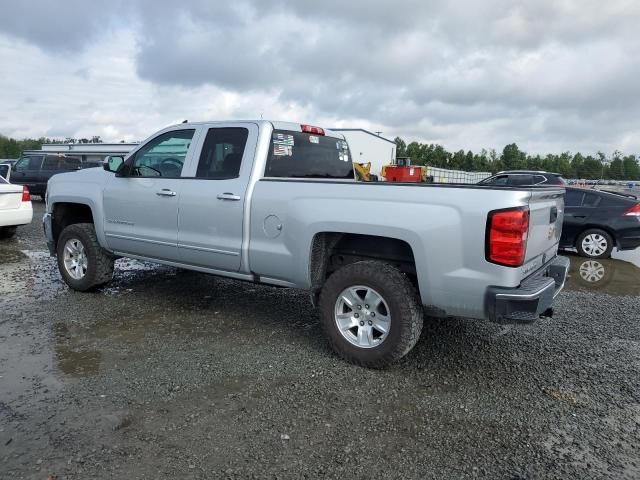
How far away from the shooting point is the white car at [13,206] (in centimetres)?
1012

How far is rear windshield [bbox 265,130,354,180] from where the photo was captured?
16.2ft

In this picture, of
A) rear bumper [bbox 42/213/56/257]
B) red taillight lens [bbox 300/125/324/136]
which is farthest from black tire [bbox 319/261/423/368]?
rear bumper [bbox 42/213/56/257]

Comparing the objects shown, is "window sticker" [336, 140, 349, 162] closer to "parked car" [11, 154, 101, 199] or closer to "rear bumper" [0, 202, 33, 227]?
"rear bumper" [0, 202, 33, 227]

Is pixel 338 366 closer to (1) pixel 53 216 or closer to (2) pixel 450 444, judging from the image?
(2) pixel 450 444

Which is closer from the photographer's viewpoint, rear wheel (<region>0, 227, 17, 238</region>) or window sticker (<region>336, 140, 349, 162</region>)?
window sticker (<region>336, 140, 349, 162</region>)

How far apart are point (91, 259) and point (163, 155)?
1.62 meters

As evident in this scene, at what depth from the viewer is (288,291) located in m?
6.55

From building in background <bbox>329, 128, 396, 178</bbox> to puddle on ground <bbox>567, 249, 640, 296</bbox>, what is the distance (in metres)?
40.8

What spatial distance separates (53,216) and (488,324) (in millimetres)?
5416

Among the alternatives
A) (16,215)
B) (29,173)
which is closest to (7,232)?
(16,215)

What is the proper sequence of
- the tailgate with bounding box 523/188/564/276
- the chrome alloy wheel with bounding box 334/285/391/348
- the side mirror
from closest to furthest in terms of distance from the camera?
the tailgate with bounding box 523/188/564/276 < the chrome alloy wheel with bounding box 334/285/391/348 < the side mirror

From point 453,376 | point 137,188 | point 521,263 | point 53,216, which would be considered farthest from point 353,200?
point 53,216

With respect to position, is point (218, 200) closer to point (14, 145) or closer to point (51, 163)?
point (51, 163)

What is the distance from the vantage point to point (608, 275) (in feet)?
27.1
